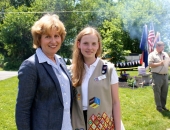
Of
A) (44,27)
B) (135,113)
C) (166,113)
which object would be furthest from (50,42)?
(166,113)

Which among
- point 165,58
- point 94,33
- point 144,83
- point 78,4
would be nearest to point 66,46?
point 78,4

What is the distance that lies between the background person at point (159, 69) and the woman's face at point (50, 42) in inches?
168

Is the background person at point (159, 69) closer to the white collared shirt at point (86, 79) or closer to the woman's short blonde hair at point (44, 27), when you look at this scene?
the white collared shirt at point (86, 79)

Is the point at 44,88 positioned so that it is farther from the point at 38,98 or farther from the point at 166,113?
the point at 166,113

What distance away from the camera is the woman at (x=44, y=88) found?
1.77 meters

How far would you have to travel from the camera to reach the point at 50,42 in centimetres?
190

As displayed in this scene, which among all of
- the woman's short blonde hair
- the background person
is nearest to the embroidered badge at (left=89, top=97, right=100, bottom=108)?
the woman's short blonde hair

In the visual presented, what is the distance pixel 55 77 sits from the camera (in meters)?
1.85

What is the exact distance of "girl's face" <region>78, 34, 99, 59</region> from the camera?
7.22ft

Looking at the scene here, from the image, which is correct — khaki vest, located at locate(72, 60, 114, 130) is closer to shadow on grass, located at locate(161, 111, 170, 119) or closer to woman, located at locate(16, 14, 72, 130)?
woman, located at locate(16, 14, 72, 130)

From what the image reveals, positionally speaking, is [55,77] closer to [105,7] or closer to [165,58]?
[165,58]

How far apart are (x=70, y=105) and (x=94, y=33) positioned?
66 centimetres

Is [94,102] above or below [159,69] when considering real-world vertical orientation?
above

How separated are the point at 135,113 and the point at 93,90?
404cm
